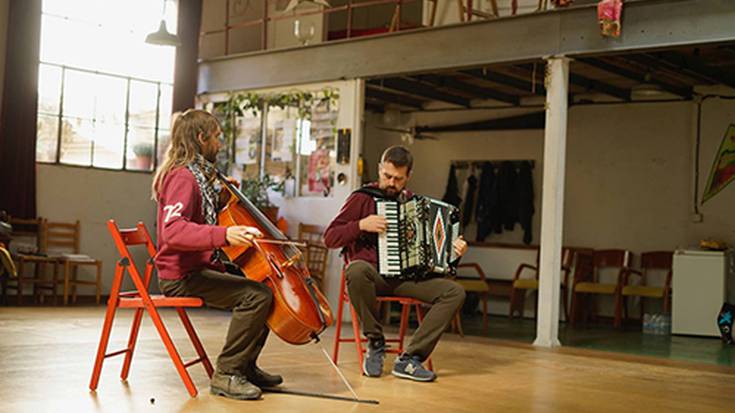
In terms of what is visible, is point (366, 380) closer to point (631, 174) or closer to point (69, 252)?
point (69, 252)

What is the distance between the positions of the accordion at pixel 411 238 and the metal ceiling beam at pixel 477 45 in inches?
128

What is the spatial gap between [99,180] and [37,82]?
1372 mm

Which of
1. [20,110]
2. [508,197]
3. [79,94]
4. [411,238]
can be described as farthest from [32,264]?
[411,238]

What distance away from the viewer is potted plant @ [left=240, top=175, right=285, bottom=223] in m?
A: 10.8

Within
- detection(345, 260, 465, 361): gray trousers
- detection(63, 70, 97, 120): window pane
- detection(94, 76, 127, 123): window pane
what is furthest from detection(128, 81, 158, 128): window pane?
detection(345, 260, 465, 361): gray trousers

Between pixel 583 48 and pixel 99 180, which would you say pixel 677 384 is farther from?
pixel 99 180

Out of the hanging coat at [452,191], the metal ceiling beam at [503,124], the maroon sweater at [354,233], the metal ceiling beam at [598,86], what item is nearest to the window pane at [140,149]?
the metal ceiling beam at [503,124]

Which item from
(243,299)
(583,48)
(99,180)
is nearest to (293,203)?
(99,180)

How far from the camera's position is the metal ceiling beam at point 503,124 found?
12.7 metres

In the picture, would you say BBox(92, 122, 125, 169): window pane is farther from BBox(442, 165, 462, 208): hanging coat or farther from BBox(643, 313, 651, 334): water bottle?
BBox(643, 313, 651, 334): water bottle

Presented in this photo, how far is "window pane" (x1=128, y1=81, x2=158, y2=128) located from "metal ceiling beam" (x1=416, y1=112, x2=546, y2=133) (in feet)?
12.8

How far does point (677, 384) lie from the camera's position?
20.3 feet

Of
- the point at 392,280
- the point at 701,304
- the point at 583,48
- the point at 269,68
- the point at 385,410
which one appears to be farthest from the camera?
the point at 269,68

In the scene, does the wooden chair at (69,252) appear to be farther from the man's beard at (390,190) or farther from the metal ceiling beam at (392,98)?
the man's beard at (390,190)
